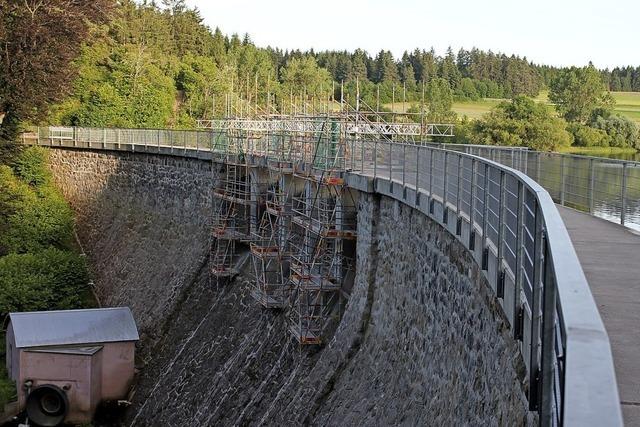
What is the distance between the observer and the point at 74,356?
20859mm

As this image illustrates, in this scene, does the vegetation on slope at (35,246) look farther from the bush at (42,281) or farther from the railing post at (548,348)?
the railing post at (548,348)

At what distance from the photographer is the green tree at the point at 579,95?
180 ft

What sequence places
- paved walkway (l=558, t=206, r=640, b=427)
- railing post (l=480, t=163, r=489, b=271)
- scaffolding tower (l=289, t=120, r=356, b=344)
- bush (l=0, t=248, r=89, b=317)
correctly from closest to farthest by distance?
paved walkway (l=558, t=206, r=640, b=427) < railing post (l=480, t=163, r=489, b=271) < scaffolding tower (l=289, t=120, r=356, b=344) < bush (l=0, t=248, r=89, b=317)

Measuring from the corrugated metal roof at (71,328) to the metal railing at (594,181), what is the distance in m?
10.8

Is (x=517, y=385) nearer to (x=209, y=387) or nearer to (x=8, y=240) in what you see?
(x=209, y=387)

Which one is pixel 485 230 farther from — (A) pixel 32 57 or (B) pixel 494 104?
(B) pixel 494 104

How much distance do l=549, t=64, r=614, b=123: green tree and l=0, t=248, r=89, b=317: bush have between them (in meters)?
33.5

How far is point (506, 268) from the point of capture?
6977 millimetres

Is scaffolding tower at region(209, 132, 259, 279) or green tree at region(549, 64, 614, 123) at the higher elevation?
green tree at region(549, 64, 614, 123)

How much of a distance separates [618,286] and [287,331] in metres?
11.7

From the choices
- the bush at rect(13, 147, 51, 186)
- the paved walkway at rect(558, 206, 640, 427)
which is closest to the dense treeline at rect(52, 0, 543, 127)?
the bush at rect(13, 147, 51, 186)

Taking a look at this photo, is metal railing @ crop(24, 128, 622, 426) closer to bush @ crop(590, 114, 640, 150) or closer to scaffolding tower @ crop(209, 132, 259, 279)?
scaffolding tower @ crop(209, 132, 259, 279)

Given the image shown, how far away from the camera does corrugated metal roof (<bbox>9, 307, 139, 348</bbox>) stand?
21281 millimetres

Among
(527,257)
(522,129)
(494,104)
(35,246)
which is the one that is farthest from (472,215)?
(494,104)
